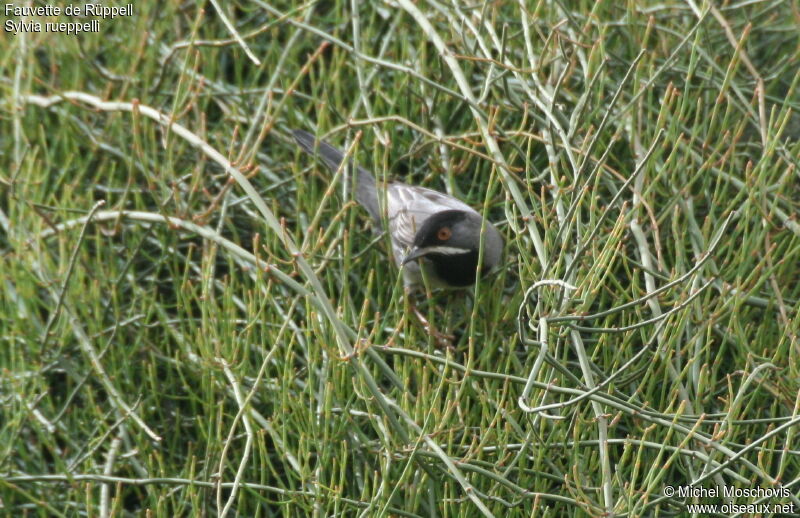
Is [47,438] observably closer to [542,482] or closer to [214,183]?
[214,183]

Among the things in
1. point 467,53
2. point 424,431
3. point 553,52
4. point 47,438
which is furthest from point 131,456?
point 553,52

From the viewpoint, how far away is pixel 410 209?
4570mm

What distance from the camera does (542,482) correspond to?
3.07 m

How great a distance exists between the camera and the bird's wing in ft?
14.7

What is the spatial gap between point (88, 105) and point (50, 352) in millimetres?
1475

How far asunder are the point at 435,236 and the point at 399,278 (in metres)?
0.93

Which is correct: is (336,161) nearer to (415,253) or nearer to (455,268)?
(415,253)

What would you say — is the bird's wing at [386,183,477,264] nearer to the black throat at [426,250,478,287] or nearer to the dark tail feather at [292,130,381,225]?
the dark tail feather at [292,130,381,225]

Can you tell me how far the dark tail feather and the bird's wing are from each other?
0.10 metres

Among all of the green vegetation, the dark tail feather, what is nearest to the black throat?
the green vegetation

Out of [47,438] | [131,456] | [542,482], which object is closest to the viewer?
[542,482]

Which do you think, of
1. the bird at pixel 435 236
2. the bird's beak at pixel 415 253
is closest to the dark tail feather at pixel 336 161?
the bird at pixel 435 236

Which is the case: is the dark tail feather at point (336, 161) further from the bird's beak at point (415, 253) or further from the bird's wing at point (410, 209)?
the bird's beak at point (415, 253)

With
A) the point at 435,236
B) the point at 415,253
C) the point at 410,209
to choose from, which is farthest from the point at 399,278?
the point at 410,209
